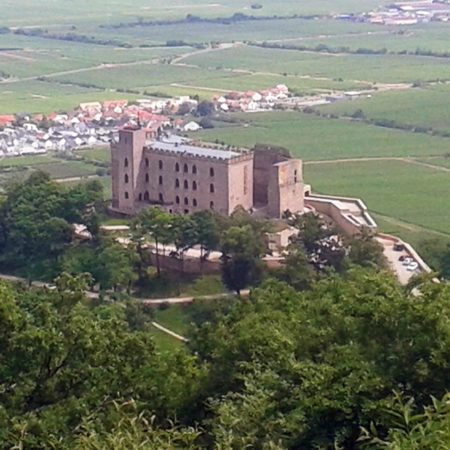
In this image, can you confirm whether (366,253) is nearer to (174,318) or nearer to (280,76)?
(174,318)

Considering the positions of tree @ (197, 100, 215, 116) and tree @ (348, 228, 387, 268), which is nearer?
tree @ (348, 228, 387, 268)

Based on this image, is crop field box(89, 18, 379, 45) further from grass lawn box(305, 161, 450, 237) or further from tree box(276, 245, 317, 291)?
tree box(276, 245, 317, 291)

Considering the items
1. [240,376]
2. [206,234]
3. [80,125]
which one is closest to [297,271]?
[206,234]

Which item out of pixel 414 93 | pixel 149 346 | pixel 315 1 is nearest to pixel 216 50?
pixel 414 93

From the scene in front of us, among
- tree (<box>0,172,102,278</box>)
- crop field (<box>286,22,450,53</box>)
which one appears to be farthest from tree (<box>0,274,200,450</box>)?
crop field (<box>286,22,450,53</box>)

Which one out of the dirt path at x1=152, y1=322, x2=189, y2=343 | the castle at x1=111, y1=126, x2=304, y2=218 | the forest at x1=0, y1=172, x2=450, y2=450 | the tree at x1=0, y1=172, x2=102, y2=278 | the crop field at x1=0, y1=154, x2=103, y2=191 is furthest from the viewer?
the crop field at x1=0, y1=154, x2=103, y2=191

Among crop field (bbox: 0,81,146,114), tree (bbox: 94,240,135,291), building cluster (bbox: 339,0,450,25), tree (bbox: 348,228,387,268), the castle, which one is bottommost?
crop field (bbox: 0,81,146,114)

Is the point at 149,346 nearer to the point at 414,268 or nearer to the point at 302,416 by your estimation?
the point at 302,416
